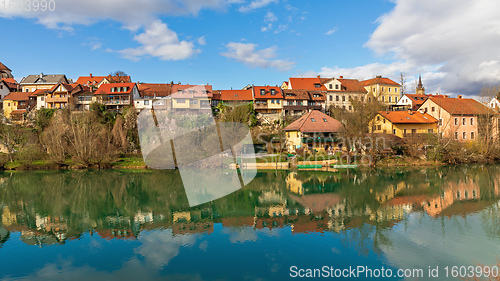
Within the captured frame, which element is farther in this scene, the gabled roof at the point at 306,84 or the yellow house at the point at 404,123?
the gabled roof at the point at 306,84

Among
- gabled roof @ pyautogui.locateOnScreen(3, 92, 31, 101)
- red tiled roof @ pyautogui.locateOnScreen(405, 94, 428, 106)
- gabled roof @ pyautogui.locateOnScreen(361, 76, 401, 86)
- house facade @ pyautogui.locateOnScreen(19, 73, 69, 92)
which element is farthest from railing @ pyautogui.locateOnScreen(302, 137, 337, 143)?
house facade @ pyautogui.locateOnScreen(19, 73, 69, 92)

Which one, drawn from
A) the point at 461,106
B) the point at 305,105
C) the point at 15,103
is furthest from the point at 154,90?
the point at 461,106

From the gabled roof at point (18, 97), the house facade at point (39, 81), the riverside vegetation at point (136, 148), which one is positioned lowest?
the riverside vegetation at point (136, 148)

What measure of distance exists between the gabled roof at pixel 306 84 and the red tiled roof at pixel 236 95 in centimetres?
848

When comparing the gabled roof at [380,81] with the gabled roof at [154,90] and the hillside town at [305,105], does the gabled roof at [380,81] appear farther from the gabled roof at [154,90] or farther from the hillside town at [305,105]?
the gabled roof at [154,90]

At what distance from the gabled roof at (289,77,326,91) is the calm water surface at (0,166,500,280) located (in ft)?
108

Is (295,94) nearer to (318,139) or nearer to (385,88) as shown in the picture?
(318,139)

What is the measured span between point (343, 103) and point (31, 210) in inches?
1944

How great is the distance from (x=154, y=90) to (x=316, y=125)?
106ft

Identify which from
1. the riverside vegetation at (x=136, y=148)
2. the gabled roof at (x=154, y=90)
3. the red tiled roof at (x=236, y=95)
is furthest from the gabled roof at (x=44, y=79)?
the red tiled roof at (x=236, y=95)

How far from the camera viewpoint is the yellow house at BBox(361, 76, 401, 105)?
182ft

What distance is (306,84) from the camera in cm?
5534

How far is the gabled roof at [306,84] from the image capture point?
54.7 metres

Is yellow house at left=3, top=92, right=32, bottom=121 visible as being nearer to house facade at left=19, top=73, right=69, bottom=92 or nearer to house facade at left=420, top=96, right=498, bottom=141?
house facade at left=19, top=73, right=69, bottom=92
